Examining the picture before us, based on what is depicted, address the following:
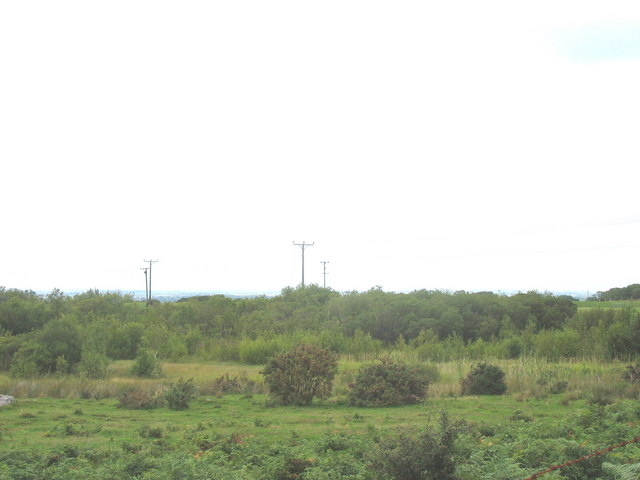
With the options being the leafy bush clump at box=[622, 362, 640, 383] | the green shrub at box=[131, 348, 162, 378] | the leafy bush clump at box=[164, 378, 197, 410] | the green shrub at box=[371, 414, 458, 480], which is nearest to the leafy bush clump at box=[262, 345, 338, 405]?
the leafy bush clump at box=[164, 378, 197, 410]

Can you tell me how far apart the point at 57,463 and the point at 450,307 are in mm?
40680

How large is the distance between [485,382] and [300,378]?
6.63 m

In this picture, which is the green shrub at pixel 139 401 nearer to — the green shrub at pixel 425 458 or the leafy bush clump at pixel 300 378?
the leafy bush clump at pixel 300 378

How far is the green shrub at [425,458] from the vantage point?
24.7 ft

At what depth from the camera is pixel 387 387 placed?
63.4 feet

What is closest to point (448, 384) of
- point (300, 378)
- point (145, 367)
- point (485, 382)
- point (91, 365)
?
point (485, 382)

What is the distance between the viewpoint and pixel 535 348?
34.2m

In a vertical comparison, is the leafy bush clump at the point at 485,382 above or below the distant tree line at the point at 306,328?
below

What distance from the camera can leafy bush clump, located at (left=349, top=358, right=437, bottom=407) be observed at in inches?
757

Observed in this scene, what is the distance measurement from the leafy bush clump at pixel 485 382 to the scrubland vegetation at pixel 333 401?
54mm

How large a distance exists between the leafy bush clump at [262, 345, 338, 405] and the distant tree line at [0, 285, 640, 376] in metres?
11.9

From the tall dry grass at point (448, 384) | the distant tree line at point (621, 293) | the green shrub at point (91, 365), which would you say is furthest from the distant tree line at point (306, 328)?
the distant tree line at point (621, 293)

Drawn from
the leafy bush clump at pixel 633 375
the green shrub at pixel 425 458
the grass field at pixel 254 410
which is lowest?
the grass field at pixel 254 410

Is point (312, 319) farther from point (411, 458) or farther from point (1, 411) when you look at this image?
point (411, 458)
